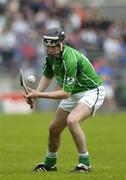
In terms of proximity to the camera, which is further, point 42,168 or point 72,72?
point 42,168

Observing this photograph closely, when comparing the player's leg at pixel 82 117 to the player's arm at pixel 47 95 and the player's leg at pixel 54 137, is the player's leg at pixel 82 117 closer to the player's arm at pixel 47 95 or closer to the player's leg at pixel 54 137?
the player's leg at pixel 54 137

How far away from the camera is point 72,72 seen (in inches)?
448

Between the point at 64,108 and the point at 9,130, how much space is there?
8801mm

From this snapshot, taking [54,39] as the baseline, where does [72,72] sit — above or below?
below

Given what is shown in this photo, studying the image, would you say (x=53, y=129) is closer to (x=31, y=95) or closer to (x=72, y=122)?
(x=72, y=122)

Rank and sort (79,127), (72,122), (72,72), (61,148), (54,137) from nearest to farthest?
(72,72), (72,122), (79,127), (54,137), (61,148)

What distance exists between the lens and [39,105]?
27.3 metres

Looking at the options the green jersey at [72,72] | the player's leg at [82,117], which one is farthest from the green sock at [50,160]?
the green jersey at [72,72]

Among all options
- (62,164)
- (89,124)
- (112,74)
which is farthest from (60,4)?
(62,164)

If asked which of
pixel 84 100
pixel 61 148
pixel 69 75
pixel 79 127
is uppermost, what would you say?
pixel 69 75

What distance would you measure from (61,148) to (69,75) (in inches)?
197

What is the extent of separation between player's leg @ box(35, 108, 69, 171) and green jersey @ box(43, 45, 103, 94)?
0.41m

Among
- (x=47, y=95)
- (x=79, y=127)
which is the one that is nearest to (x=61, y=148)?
(x=79, y=127)

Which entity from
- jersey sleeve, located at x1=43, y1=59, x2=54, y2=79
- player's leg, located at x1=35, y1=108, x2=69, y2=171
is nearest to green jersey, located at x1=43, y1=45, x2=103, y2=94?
jersey sleeve, located at x1=43, y1=59, x2=54, y2=79
